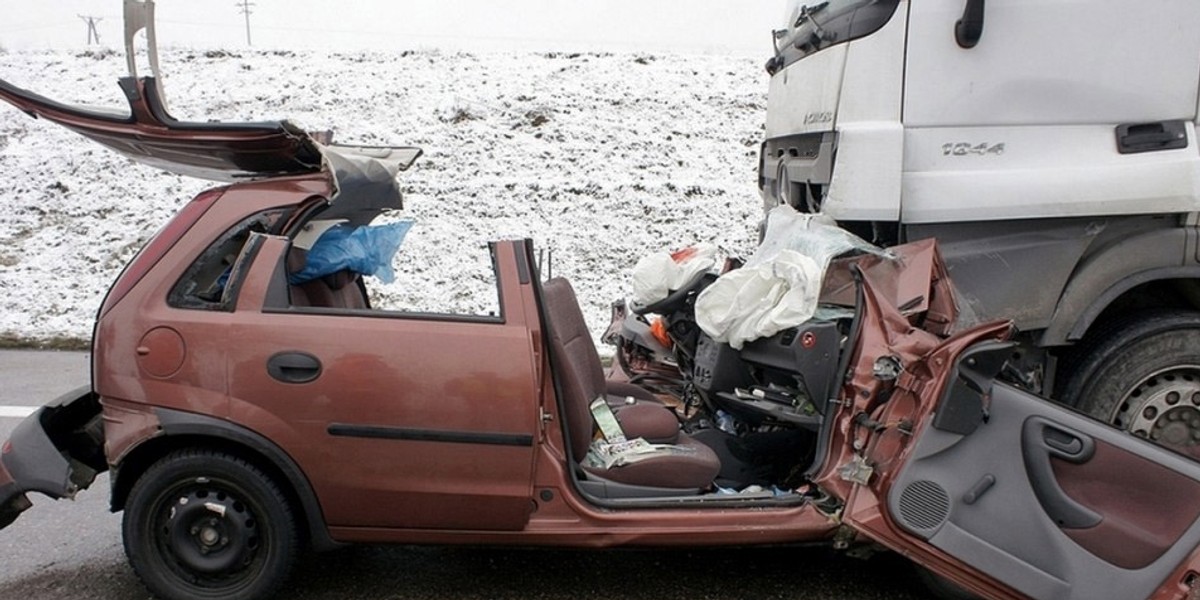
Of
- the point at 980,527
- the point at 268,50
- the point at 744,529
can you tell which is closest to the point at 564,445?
the point at 744,529

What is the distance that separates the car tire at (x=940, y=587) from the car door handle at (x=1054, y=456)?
1.73ft

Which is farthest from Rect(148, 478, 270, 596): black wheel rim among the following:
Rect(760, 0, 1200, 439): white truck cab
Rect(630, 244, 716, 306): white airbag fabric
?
Rect(760, 0, 1200, 439): white truck cab

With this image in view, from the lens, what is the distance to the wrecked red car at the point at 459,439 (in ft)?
9.70

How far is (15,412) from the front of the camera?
18.9 feet

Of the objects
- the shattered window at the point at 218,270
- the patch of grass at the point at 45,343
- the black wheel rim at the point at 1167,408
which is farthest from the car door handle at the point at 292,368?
the patch of grass at the point at 45,343

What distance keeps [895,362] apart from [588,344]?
144cm

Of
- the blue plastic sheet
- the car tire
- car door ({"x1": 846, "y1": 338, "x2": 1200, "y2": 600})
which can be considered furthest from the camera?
the blue plastic sheet

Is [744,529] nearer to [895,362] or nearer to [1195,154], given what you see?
[895,362]

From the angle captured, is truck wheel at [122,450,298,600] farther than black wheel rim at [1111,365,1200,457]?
No

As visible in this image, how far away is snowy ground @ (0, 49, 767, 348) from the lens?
32.6 ft

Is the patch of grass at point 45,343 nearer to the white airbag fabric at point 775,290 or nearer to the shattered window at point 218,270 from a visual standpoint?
the shattered window at point 218,270

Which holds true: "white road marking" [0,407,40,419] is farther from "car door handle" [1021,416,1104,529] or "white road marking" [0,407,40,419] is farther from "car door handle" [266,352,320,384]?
"car door handle" [1021,416,1104,529]

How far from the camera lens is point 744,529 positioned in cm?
317

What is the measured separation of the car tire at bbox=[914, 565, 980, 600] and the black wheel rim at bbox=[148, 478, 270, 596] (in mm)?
2496
